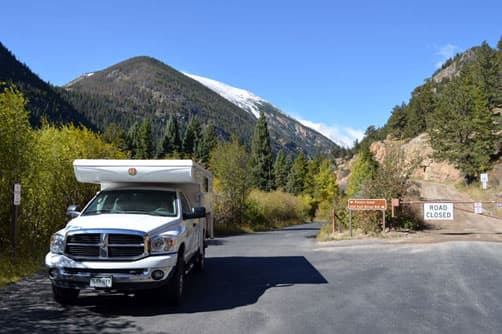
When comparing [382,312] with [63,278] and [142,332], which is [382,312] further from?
[63,278]

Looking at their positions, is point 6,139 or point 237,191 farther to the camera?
point 237,191

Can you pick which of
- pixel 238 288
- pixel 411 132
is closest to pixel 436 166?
pixel 411 132

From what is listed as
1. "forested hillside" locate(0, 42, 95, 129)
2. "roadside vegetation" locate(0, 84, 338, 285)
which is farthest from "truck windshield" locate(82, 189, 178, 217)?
"forested hillside" locate(0, 42, 95, 129)

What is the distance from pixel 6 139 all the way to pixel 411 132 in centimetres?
8722

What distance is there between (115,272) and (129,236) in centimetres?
57

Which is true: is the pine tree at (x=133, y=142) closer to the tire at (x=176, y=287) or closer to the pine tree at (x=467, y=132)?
the pine tree at (x=467, y=132)

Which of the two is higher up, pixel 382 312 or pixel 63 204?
pixel 63 204

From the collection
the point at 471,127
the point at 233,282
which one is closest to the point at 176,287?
the point at 233,282

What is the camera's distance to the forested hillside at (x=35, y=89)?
132375mm

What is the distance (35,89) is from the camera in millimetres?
139500

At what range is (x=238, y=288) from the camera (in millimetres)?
9430

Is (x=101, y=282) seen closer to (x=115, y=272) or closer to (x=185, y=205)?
(x=115, y=272)

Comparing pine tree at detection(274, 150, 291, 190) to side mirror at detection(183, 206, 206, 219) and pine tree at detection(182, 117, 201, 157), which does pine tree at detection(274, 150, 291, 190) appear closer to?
pine tree at detection(182, 117, 201, 157)

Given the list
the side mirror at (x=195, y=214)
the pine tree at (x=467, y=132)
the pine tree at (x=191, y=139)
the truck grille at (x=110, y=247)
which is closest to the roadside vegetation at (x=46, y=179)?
the truck grille at (x=110, y=247)
